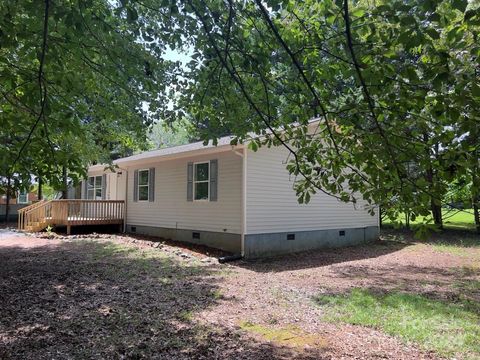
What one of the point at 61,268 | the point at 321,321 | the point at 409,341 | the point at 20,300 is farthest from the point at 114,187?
the point at 409,341

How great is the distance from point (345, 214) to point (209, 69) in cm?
1102

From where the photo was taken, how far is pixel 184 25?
4.16 m

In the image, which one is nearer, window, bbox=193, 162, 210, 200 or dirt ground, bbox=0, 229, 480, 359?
dirt ground, bbox=0, 229, 480, 359

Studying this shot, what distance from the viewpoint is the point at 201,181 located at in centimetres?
1248

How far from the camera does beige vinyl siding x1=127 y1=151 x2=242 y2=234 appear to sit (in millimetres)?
11391

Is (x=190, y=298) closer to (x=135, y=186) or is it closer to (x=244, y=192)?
(x=244, y=192)

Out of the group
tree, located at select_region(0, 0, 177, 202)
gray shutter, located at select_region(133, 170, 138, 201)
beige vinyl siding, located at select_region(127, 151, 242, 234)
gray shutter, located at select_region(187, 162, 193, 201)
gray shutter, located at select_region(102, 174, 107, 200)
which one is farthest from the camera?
gray shutter, located at select_region(102, 174, 107, 200)

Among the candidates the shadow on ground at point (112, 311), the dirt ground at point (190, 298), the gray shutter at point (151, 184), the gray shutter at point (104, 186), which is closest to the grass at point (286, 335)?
the dirt ground at point (190, 298)

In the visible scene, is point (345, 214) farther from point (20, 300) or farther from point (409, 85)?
point (409, 85)

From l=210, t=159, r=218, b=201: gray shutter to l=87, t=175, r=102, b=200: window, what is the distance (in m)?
8.02

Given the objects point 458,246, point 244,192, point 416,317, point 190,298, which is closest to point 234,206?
point 244,192

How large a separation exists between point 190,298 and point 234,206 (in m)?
4.99

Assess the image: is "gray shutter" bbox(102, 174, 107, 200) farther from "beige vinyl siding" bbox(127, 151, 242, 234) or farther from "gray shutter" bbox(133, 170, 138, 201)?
"gray shutter" bbox(133, 170, 138, 201)

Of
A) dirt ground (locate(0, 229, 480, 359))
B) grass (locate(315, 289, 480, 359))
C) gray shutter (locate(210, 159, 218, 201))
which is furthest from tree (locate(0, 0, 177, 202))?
gray shutter (locate(210, 159, 218, 201))
